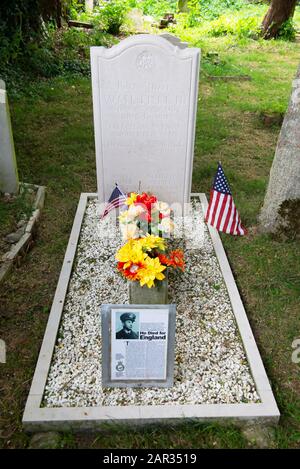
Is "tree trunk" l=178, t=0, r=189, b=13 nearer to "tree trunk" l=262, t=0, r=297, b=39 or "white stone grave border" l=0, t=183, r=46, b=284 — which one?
"tree trunk" l=262, t=0, r=297, b=39

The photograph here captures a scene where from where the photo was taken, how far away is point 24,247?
4375mm

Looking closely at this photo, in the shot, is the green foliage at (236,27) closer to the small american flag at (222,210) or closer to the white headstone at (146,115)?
the white headstone at (146,115)

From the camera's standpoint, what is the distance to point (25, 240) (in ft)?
14.4

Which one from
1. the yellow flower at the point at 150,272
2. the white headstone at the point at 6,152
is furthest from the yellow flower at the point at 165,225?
the white headstone at the point at 6,152

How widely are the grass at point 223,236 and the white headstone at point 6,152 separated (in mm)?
524

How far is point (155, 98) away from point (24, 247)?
6.84ft

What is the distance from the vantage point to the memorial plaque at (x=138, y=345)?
2.79 m

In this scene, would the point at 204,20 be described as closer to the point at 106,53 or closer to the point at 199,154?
the point at 199,154

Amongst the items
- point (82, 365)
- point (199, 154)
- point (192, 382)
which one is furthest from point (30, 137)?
point (192, 382)

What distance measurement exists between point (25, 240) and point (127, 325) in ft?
6.60

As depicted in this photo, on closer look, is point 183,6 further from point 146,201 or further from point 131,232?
point 131,232

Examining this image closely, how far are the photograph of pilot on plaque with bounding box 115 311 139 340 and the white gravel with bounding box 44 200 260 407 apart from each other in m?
0.44

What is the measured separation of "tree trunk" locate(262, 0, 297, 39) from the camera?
44.0ft

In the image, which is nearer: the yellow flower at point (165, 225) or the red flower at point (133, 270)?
the red flower at point (133, 270)
